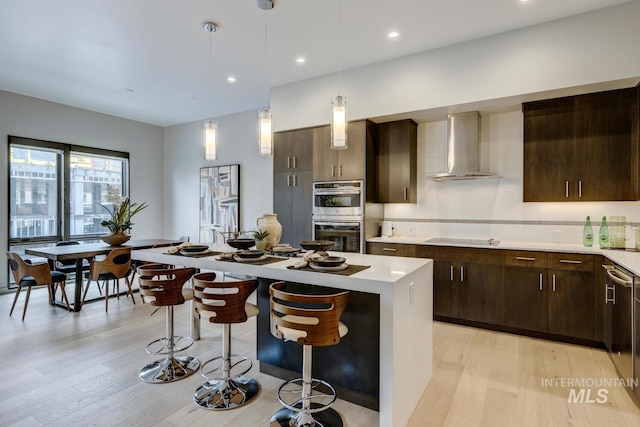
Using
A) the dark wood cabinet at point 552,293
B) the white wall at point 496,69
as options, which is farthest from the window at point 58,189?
the dark wood cabinet at point 552,293

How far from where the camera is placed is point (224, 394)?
2334mm

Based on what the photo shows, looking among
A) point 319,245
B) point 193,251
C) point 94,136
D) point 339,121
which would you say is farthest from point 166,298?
point 94,136

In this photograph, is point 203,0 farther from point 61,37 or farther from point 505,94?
point 505,94

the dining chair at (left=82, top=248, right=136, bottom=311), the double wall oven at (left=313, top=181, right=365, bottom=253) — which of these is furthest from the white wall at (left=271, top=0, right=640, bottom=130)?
the dining chair at (left=82, top=248, right=136, bottom=311)

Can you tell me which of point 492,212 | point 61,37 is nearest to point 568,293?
point 492,212

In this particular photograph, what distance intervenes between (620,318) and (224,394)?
309cm

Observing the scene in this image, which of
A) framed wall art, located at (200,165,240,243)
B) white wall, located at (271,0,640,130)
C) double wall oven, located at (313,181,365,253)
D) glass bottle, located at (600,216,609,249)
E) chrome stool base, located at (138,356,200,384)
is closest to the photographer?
chrome stool base, located at (138,356,200,384)

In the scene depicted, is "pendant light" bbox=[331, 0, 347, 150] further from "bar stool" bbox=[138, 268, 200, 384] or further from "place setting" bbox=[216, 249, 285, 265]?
"bar stool" bbox=[138, 268, 200, 384]

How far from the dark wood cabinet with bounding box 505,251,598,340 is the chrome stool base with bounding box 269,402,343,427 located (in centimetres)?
240

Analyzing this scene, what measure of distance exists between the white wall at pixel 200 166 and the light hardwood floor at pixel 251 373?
114 inches

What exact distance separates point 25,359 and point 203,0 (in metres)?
3.61

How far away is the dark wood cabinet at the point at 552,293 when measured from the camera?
10.3 feet

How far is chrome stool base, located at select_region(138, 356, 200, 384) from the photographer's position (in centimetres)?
260

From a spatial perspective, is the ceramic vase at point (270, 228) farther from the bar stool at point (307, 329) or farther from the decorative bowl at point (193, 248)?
the bar stool at point (307, 329)
